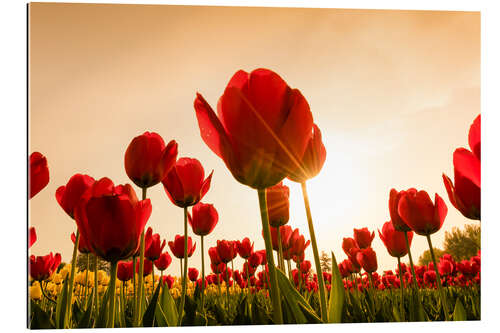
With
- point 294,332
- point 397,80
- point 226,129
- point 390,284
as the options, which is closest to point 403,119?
point 397,80

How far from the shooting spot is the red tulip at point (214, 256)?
1508 mm

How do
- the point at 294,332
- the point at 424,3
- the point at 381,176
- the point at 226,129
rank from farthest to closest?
1. the point at 424,3
2. the point at 381,176
3. the point at 294,332
4. the point at 226,129

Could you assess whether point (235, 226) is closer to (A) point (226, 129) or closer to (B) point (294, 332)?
(B) point (294, 332)

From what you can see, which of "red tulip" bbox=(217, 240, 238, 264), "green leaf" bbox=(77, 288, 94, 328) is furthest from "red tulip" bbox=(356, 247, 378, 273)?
"green leaf" bbox=(77, 288, 94, 328)

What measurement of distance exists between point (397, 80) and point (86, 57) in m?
1.19

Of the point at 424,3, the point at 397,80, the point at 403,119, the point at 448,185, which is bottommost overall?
the point at 448,185

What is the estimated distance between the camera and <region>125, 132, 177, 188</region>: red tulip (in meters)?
1.12

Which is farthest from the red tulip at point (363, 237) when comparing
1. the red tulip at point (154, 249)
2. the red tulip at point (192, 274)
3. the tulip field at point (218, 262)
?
the red tulip at point (154, 249)

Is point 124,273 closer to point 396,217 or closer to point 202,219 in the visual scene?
point 202,219

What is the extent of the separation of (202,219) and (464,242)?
986mm

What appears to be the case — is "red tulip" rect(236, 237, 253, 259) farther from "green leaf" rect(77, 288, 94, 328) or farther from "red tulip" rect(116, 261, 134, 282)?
"green leaf" rect(77, 288, 94, 328)

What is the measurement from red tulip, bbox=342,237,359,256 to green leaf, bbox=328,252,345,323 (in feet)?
1.94

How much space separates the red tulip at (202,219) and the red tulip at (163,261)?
14 cm
